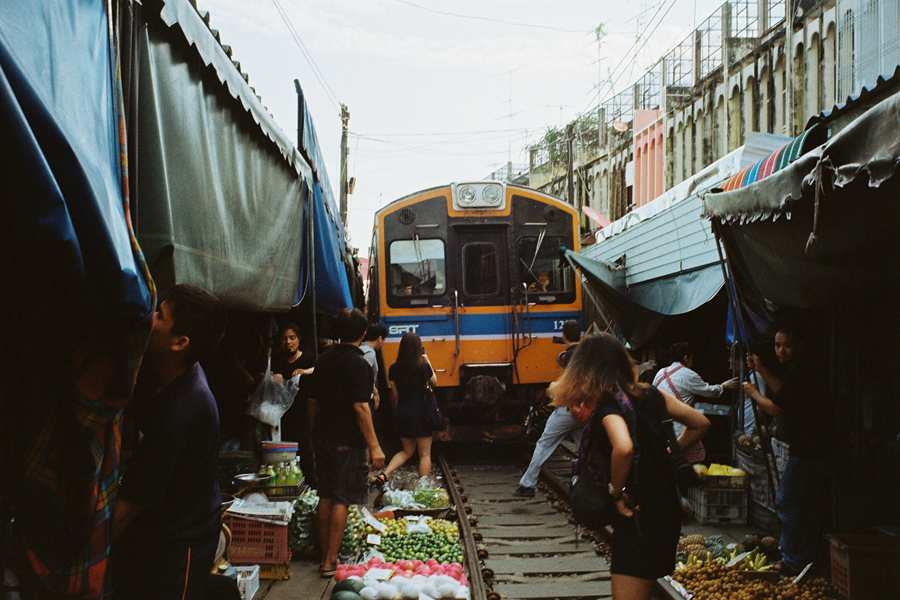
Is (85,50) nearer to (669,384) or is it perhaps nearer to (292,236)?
(292,236)

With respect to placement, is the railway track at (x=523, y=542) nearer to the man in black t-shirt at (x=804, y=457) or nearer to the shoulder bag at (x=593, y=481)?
the man in black t-shirt at (x=804, y=457)

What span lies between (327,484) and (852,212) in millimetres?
3641

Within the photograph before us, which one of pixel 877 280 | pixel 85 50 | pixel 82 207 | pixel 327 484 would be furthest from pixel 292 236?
pixel 877 280

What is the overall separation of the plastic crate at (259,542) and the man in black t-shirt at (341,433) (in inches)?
12.8

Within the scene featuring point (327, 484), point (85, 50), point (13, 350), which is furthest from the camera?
point (327, 484)

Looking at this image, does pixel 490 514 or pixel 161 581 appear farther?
pixel 490 514

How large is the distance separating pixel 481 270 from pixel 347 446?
495 centimetres

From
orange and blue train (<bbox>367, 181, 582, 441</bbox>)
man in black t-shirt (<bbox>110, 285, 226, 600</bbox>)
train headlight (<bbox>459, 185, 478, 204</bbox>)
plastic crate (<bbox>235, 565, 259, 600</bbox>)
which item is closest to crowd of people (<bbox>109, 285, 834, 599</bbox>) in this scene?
man in black t-shirt (<bbox>110, 285, 226, 600</bbox>)

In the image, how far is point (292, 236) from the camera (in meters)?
4.53

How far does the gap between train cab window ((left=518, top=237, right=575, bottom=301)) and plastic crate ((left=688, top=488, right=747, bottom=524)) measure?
12.4 ft

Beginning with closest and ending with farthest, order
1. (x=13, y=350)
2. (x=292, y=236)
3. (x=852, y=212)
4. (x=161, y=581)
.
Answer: (x=13, y=350), (x=161, y=581), (x=852, y=212), (x=292, y=236)

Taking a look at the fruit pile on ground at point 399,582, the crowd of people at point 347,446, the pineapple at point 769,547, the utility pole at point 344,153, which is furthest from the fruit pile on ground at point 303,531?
the utility pole at point 344,153

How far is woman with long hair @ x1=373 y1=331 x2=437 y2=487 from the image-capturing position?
7.01 m

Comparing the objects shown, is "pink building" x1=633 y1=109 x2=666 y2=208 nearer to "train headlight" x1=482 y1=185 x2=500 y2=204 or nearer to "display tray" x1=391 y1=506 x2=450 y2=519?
"train headlight" x1=482 y1=185 x2=500 y2=204
